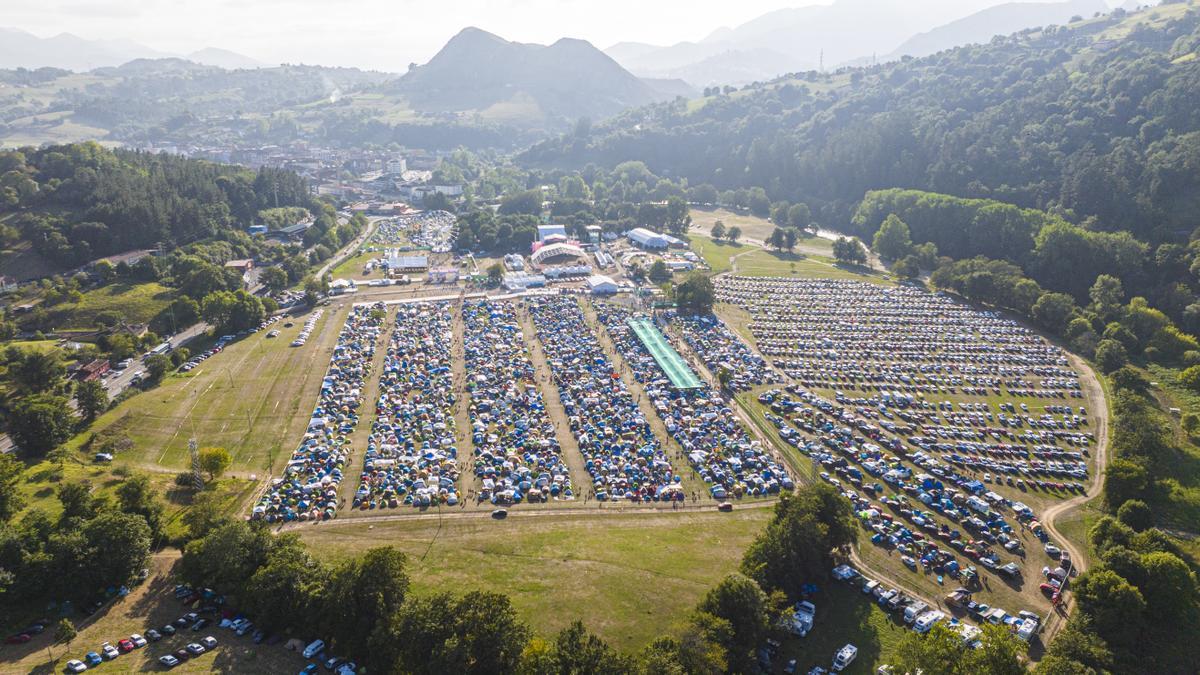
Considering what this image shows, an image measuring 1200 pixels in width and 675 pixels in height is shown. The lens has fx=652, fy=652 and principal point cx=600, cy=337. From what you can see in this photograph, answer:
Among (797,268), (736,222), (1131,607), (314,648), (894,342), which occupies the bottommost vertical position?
(894,342)

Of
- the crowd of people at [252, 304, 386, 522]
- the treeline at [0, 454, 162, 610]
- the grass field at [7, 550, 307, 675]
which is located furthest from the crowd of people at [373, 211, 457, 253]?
the grass field at [7, 550, 307, 675]

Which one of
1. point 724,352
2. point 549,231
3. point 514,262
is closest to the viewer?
point 724,352

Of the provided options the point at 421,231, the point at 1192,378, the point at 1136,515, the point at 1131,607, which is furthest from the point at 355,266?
the point at 1192,378

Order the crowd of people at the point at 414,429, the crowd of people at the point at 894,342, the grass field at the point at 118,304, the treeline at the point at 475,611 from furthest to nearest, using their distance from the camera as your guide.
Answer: the grass field at the point at 118,304, the crowd of people at the point at 894,342, the crowd of people at the point at 414,429, the treeline at the point at 475,611

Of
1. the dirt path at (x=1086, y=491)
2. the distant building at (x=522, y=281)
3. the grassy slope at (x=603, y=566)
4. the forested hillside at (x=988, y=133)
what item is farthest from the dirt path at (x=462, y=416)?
the forested hillside at (x=988, y=133)

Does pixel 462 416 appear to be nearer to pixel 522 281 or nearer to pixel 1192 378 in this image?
pixel 522 281

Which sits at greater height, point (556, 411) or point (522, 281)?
point (522, 281)

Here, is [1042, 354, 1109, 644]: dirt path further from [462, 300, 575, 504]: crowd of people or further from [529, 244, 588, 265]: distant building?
[529, 244, 588, 265]: distant building

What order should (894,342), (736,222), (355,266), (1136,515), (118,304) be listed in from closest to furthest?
(1136,515) → (118,304) → (894,342) → (355,266) → (736,222)

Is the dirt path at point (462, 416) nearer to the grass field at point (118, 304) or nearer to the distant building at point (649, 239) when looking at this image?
the grass field at point (118, 304)
